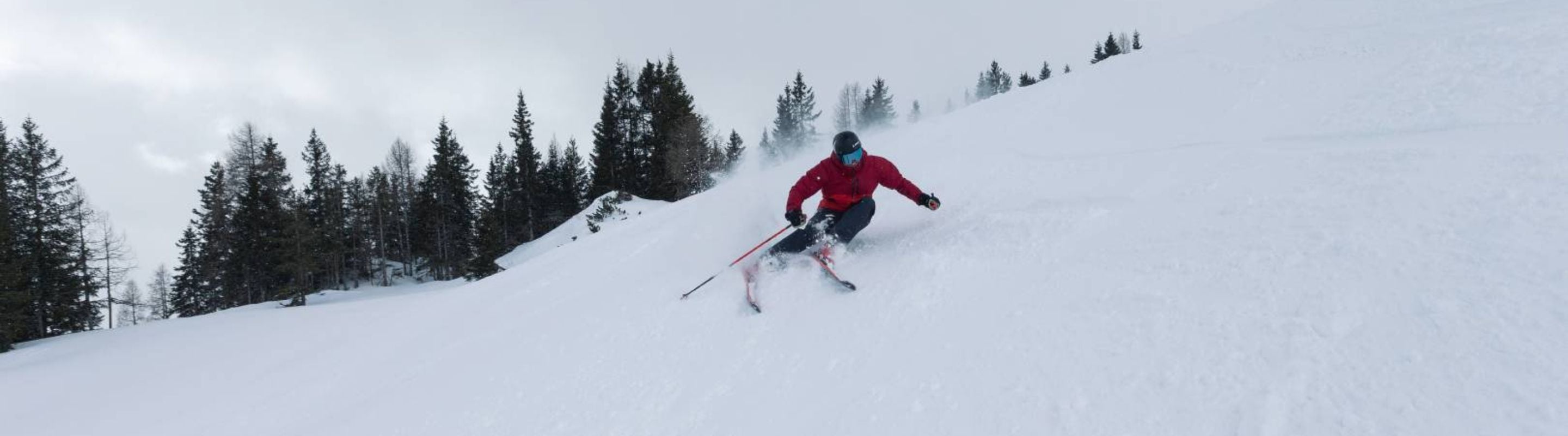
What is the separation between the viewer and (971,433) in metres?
3.00

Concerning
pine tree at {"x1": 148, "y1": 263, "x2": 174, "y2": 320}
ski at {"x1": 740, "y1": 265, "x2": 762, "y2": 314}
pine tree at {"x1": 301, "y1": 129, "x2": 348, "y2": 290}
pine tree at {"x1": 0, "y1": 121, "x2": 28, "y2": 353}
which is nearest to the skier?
ski at {"x1": 740, "y1": 265, "x2": 762, "y2": 314}

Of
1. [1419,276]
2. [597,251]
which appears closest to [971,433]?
[1419,276]

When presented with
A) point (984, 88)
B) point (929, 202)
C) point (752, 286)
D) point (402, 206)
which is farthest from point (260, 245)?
point (984, 88)

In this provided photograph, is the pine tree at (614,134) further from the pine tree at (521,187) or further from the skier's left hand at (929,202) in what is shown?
the skier's left hand at (929,202)

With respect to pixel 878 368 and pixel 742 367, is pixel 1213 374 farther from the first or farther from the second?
pixel 742 367

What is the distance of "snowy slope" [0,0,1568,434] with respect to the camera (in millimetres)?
2812

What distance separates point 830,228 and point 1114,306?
272 cm

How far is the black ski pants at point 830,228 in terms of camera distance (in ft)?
19.2

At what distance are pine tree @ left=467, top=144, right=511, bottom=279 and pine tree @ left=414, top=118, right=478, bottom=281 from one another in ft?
5.75

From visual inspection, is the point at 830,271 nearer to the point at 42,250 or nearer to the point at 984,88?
the point at 42,250

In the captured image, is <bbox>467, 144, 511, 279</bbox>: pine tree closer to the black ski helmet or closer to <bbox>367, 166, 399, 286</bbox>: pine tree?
<bbox>367, 166, 399, 286</bbox>: pine tree

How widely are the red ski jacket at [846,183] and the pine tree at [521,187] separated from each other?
45450mm

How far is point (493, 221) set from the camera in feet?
137

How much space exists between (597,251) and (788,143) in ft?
188
